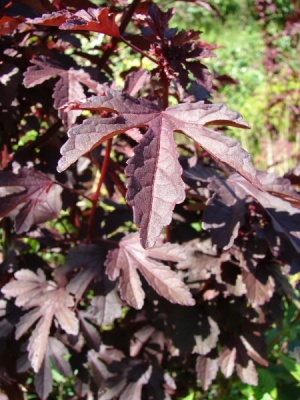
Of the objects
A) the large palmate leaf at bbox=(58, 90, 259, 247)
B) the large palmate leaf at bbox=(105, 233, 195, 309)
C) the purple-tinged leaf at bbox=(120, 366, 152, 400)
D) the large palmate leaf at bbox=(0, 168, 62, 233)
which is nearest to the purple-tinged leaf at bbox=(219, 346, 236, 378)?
the purple-tinged leaf at bbox=(120, 366, 152, 400)

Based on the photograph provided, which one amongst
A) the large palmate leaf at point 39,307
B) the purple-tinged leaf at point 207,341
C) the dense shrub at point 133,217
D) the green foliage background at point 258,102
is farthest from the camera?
the green foliage background at point 258,102

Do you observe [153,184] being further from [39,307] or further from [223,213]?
[39,307]

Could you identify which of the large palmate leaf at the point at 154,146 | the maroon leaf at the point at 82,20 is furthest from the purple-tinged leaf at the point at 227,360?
the maroon leaf at the point at 82,20

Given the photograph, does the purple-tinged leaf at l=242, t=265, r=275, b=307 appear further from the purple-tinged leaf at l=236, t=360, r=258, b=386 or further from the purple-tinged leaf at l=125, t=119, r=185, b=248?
the purple-tinged leaf at l=125, t=119, r=185, b=248

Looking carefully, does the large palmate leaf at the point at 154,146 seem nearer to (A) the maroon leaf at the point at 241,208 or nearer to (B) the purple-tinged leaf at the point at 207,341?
(A) the maroon leaf at the point at 241,208

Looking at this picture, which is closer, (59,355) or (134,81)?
(134,81)

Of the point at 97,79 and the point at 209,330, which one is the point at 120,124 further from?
the point at 209,330

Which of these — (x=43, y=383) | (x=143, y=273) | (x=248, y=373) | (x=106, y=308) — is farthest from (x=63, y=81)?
(x=248, y=373)
